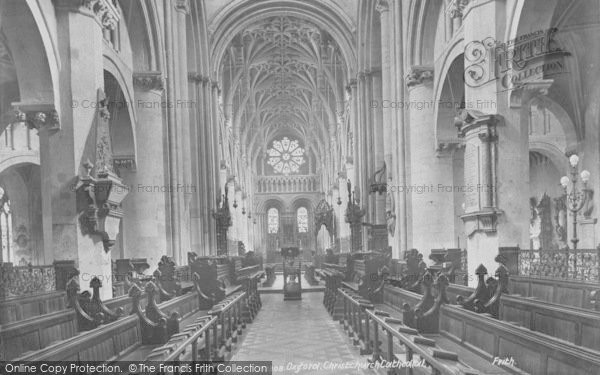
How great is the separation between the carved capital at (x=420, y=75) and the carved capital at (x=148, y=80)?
6800 mm

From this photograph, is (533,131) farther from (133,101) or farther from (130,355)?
(130,355)

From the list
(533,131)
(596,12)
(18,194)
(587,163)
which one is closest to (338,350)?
(596,12)

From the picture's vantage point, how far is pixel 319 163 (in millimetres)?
48938

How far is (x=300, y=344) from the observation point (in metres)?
8.81

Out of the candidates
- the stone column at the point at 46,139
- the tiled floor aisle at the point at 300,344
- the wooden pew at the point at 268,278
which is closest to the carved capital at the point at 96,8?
the stone column at the point at 46,139

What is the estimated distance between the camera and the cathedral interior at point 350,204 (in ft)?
20.8

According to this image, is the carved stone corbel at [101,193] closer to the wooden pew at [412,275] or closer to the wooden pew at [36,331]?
the wooden pew at [36,331]

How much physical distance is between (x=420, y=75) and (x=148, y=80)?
731 cm

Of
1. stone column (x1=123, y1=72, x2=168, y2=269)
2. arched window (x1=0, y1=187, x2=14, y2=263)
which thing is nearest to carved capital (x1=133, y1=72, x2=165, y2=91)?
stone column (x1=123, y1=72, x2=168, y2=269)

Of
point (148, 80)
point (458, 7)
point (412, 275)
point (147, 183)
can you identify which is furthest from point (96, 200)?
Result: point (458, 7)

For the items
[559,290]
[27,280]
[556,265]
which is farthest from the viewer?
[556,265]

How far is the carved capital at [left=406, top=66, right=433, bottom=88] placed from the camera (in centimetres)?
1400

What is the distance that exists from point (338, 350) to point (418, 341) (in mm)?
4038

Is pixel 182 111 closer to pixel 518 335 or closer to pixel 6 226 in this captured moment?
pixel 6 226
